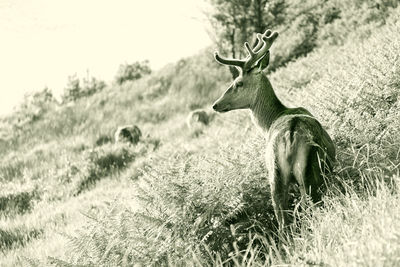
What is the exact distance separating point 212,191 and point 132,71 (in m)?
17.8

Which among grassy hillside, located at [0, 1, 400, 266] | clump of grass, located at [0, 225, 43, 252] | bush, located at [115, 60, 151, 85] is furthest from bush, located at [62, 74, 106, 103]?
clump of grass, located at [0, 225, 43, 252]

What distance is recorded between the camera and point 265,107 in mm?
4312

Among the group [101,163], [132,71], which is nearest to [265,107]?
[101,163]

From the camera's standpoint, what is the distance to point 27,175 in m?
9.95

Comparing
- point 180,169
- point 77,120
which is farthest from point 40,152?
point 180,169

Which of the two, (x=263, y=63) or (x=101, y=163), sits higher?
(x=263, y=63)

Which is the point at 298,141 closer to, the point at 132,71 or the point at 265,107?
the point at 265,107

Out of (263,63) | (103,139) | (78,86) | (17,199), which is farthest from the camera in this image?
(78,86)

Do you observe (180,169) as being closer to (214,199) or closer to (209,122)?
(214,199)

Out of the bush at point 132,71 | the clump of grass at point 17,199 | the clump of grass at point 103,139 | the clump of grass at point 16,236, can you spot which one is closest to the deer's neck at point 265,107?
the clump of grass at point 16,236

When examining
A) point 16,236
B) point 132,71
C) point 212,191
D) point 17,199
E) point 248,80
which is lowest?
point 17,199

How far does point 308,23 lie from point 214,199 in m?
13.2

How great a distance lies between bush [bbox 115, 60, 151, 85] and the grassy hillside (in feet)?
24.2

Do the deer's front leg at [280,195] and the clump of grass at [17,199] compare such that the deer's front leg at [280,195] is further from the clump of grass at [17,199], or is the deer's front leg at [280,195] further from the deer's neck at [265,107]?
the clump of grass at [17,199]
